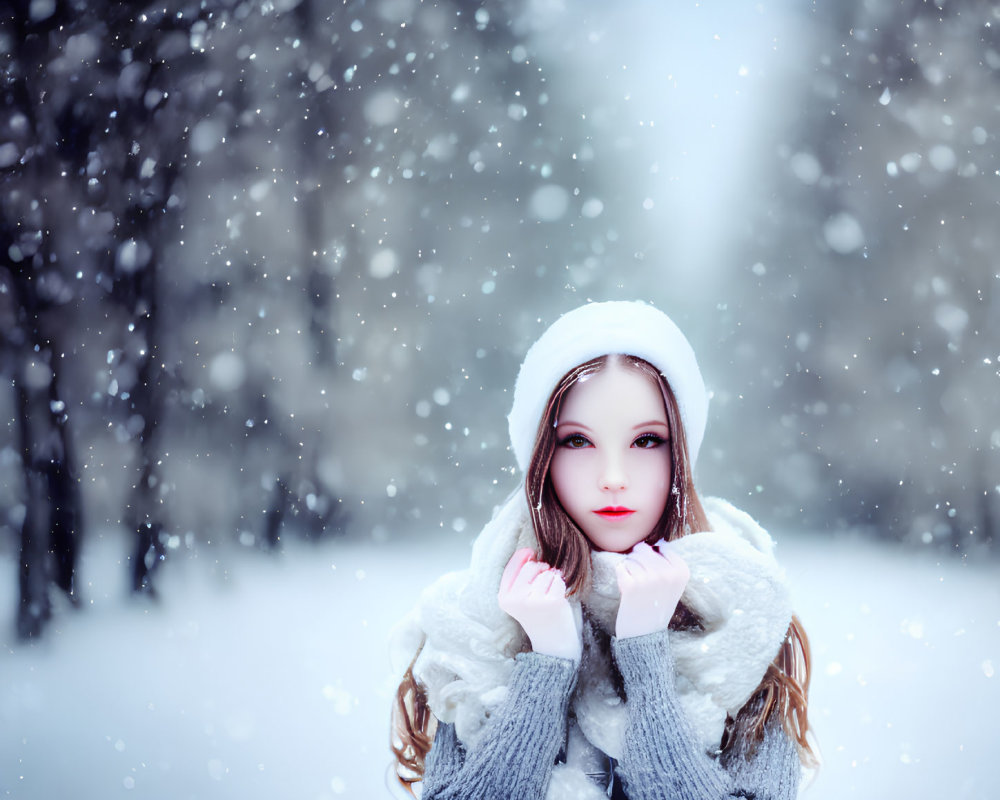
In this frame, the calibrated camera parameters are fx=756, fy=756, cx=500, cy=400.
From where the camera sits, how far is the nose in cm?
100

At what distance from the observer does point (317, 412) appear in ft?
11.1

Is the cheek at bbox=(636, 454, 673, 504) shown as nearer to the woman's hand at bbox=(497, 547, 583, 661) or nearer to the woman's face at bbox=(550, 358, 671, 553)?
the woman's face at bbox=(550, 358, 671, 553)

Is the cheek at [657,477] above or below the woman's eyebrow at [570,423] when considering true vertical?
below

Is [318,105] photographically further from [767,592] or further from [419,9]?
[767,592]

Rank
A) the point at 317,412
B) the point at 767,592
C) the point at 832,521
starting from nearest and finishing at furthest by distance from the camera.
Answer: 1. the point at 767,592
2. the point at 832,521
3. the point at 317,412

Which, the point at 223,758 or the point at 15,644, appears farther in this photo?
the point at 15,644

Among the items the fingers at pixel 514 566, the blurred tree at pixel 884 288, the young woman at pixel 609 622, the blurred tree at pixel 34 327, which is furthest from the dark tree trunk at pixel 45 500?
the blurred tree at pixel 884 288

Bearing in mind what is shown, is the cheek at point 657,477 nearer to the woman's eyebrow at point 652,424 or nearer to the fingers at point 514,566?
the woman's eyebrow at point 652,424

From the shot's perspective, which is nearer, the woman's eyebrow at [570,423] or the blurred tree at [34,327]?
the woman's eyebrow at [570,423]

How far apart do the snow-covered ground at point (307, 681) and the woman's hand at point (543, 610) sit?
89cm

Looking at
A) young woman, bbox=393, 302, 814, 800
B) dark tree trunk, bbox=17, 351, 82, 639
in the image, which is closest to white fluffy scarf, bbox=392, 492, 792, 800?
young woman, bbox=393, 302, 814, 800

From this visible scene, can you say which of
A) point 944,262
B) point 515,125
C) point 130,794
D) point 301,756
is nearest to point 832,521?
point 944,262

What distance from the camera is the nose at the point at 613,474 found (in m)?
1.00

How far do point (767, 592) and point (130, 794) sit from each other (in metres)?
1.39
